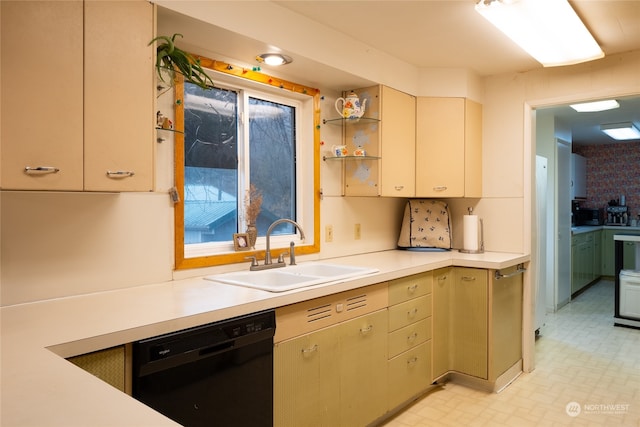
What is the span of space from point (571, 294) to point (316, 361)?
4.84m

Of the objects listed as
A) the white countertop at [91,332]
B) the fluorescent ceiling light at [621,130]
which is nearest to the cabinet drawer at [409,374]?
the white countertop at [91,332]

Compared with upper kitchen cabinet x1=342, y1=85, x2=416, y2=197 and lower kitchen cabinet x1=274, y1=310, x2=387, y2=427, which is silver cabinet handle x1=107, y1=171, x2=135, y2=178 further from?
upper kitchen cabinet x1=342, y1=85, x2=416, y2=197

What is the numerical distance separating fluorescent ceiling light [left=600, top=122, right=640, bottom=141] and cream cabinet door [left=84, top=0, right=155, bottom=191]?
5827mm

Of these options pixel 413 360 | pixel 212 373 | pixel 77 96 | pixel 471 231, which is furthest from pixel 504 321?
pixel 77 96

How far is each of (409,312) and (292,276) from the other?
30.7 inches

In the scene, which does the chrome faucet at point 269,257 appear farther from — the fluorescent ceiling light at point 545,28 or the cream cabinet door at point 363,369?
the fluorescent ceiling light at point 545,28

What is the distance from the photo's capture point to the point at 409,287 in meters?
2.65

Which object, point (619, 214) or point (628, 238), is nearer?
point (628, 238)

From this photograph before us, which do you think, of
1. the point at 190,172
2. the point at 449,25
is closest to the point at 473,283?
the point at 449,25

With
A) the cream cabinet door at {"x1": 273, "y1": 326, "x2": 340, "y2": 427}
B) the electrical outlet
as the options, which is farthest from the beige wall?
the cream cabinet door at {"x1": 273, "y1": 326, "x2": 340, "y2": 427}

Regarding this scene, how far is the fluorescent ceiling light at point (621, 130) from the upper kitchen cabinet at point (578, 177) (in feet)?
1.90

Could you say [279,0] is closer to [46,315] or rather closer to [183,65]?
[183,65]

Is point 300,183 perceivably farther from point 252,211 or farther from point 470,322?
point 470,322

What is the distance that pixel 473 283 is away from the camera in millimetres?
2957
